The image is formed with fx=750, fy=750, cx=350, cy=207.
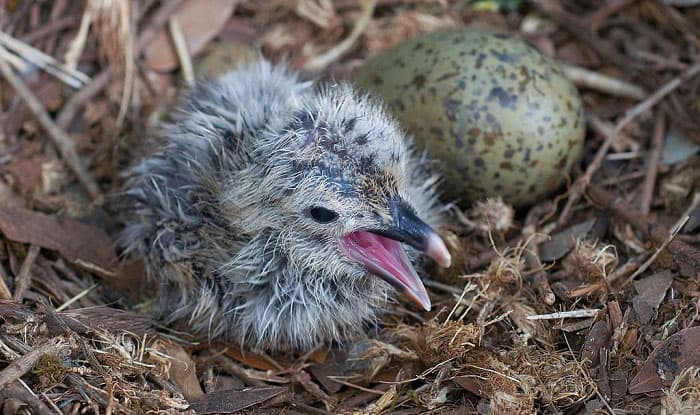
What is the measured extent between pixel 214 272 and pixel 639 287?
4.73ft

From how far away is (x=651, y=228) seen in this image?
2.69 m

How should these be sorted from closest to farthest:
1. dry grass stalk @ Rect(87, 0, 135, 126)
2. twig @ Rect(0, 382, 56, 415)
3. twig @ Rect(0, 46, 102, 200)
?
twig @ Rect(0, 382, 56, 415) < twig @ Rect(0, 46, 102, 200) < dry grass stalk @ Rect(87, 0, 135, 126)

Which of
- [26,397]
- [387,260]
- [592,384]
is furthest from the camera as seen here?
[387,260]

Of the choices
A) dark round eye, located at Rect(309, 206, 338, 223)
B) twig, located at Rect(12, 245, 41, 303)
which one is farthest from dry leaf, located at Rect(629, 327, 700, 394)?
twig, located at Rect(12, 245, 41, 303)

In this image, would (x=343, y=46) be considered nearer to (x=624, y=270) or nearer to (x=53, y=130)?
(x=53, y=130)

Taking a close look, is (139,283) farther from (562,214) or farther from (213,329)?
(562,214)

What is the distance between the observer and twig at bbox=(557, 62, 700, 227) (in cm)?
295

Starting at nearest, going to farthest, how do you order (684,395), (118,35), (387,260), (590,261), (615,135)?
(684,395), (387,260), (590,261), (615,135), (118,35)

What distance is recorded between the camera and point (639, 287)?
252 centimetres

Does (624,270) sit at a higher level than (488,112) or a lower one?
lower

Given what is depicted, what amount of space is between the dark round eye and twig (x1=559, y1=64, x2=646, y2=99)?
1629 mm

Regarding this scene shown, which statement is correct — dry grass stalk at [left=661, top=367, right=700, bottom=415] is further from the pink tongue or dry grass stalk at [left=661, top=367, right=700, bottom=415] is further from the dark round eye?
the dark round eye

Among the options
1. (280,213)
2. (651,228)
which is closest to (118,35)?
(280,213)

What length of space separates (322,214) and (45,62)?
178 centimetres
